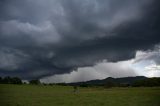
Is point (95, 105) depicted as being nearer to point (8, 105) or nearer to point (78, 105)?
point (78, 105)

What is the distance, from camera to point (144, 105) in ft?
108

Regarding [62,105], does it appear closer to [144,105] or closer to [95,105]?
[95,105]

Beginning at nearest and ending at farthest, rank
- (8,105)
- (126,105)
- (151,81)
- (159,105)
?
(159,105) → (126,105) → (8,105) → (151,81)

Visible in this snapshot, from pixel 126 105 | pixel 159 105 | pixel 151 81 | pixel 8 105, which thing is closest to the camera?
pixel 159 105

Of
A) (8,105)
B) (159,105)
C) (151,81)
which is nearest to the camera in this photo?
(159,105)

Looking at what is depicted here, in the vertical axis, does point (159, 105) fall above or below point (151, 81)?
below

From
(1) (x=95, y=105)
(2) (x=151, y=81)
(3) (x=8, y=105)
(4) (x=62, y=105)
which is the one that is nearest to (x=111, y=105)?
(1) (x=95, y=105)

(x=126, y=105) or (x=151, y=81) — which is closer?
(x=126, y=105)

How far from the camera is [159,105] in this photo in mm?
31328

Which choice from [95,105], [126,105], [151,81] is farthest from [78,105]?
[151,81]

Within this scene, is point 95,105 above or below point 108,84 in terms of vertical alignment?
below

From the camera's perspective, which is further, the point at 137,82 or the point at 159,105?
the point at 137,82

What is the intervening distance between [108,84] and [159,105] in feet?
543

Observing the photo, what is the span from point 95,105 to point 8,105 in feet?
37.4
